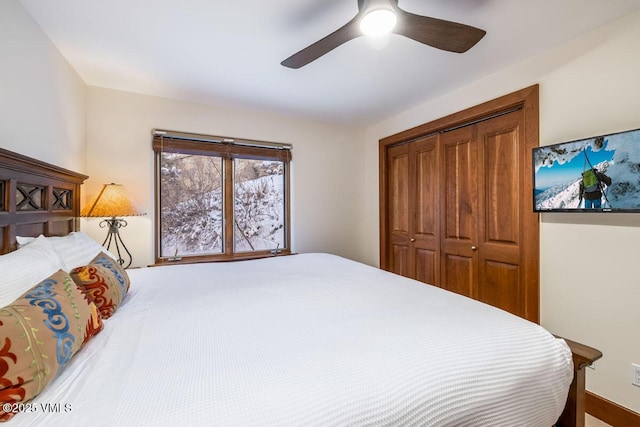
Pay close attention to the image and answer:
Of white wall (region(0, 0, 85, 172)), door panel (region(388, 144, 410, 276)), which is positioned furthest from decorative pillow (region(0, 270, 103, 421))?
door panel (region(388, 144, 410, 276))

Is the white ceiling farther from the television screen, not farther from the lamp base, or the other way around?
the lamp base

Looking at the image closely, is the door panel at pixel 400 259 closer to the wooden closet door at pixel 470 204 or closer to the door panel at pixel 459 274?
the wooden closet door at pixel 470 204

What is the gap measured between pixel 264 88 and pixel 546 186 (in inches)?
95.6

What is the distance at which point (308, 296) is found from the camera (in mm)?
1449

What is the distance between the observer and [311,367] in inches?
31.5

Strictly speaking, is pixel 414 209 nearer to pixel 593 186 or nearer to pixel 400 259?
pixel 400 259

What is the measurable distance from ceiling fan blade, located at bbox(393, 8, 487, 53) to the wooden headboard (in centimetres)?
194

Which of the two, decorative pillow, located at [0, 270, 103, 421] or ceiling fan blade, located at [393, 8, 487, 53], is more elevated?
ceiling fan blade, located at [393, 8, 487, 53]

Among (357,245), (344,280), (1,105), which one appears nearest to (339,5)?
(344,280)

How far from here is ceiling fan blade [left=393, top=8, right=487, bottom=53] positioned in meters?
1.32

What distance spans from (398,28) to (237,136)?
2188 mm

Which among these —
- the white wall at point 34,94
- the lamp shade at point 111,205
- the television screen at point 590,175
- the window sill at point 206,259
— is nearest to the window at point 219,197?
the window sill at point 206,259

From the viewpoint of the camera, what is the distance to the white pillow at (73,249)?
137 cm

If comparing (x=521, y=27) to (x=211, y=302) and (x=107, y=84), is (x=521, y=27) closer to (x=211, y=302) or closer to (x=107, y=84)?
(x=211, y=302)
